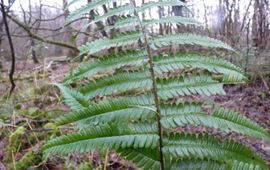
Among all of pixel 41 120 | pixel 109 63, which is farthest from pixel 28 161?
pixel 109 63

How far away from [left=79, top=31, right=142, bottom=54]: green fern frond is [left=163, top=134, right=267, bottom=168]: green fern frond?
0.30 m

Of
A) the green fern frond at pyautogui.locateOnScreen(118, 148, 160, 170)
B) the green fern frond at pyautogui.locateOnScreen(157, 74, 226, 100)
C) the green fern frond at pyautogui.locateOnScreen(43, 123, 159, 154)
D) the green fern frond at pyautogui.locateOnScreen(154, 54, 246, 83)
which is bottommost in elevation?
the green fern frond at pyautogui.locateOnScreen(118, 148, 160, 170)

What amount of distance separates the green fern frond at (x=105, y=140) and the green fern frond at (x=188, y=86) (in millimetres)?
119

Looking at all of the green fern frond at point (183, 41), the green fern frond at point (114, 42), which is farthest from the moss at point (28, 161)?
the green fern frond at point (183, 41)

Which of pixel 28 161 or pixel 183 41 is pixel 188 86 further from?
pixel 28 161

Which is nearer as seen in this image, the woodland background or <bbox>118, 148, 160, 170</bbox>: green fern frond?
<bbox>118, 148, 160, 170</bbox>: green fern frond

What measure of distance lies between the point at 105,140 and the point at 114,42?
296 mm

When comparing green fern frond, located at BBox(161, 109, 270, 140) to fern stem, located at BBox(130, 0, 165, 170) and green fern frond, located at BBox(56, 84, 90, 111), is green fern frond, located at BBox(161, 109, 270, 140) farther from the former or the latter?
green fern frond, located at BBox(56, 84, 90, 111)

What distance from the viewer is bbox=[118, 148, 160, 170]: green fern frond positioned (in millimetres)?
840

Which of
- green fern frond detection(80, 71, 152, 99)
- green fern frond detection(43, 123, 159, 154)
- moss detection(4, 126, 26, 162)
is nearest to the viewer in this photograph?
green fern frond detection(43, 123, 159, 154)

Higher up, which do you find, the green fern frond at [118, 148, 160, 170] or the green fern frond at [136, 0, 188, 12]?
the green fern frond at [136, 0, 188, 12]

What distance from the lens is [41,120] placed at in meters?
2.73

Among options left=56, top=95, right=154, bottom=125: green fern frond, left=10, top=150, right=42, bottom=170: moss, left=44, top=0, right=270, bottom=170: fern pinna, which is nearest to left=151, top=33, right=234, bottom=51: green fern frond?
left=44, top=0, right=270, bottom=170: fern pinna

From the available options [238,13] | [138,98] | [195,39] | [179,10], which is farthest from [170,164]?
[179,10]
